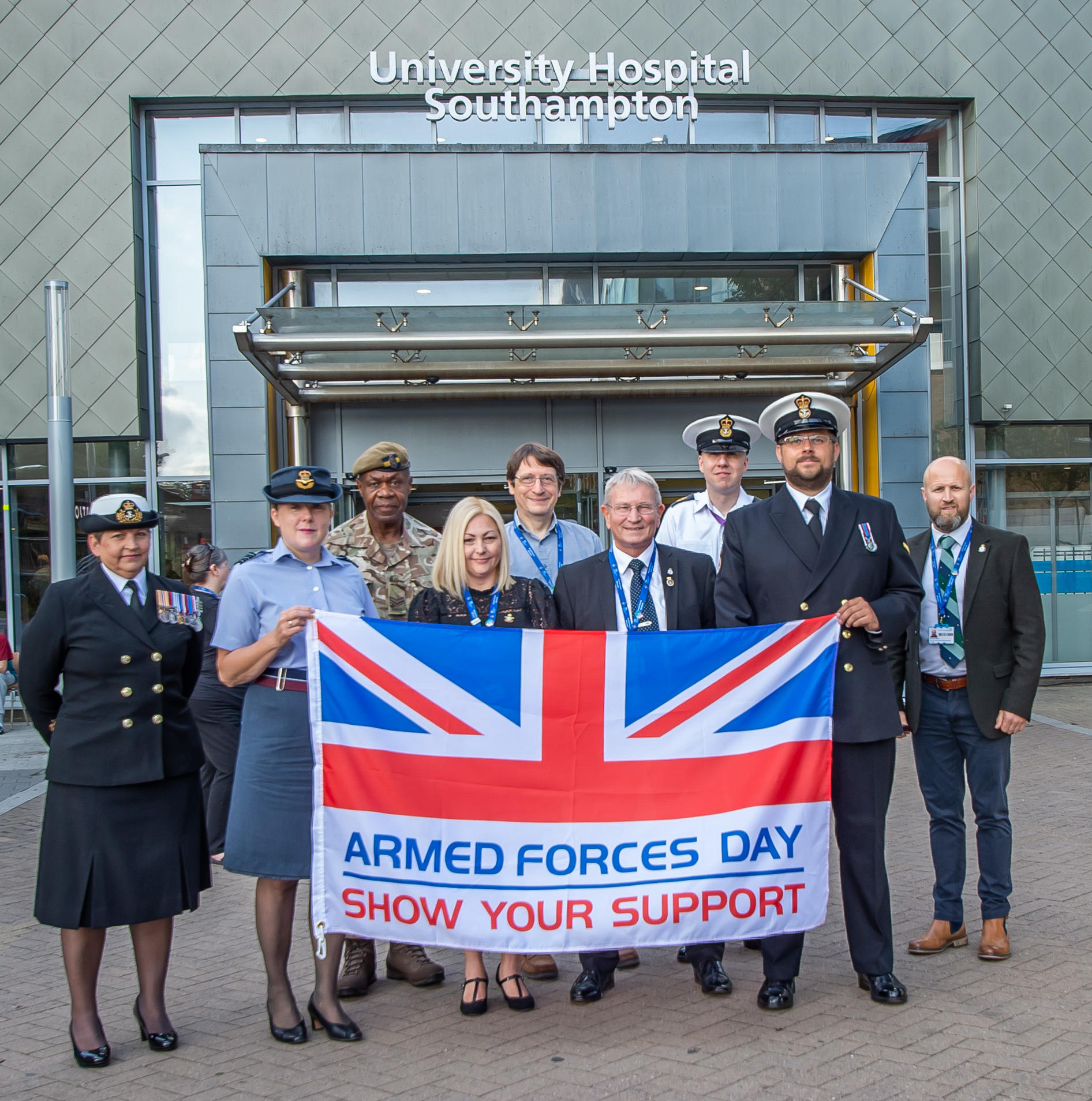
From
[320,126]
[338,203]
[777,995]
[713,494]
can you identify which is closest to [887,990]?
[777,995]

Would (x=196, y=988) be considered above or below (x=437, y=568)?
below

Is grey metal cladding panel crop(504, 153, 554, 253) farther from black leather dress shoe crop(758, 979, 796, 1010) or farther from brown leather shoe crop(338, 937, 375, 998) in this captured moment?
black leather dress shoe crop(758, 979, 796, 1010)

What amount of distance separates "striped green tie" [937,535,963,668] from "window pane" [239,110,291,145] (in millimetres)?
11040

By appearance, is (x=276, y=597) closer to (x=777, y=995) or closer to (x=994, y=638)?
(x=777, y=995)

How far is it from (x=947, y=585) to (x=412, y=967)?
2916 millimetres

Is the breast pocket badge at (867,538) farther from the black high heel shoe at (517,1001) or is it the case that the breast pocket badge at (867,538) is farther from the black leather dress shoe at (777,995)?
the black high heel shoe at (517,1001)

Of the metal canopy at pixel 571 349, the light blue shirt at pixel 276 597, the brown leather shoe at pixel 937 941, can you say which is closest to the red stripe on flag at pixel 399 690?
the light blue shirt at pixel 276 597

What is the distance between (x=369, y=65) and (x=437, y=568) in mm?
10458

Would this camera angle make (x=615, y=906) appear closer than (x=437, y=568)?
Yes

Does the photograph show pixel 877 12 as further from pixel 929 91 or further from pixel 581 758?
pixel 581 758

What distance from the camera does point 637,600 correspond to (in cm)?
439

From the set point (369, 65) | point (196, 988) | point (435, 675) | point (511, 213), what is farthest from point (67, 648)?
point (369, 65)

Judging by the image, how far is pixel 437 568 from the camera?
14.0 feet

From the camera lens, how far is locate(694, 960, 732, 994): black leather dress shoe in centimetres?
424
